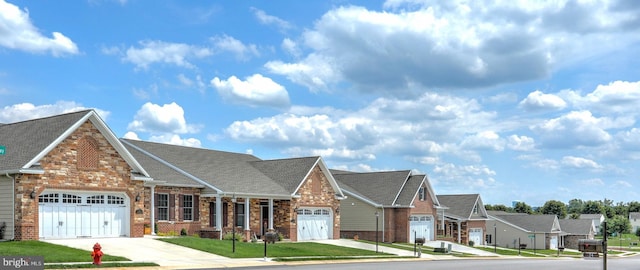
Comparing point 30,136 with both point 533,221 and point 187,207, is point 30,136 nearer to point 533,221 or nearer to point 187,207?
point 187,207

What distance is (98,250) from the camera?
26891mm

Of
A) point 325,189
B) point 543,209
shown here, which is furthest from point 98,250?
point 543,209

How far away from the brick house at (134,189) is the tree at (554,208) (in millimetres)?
111435

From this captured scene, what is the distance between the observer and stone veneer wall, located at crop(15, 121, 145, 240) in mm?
32906

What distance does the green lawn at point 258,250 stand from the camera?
3606 cm

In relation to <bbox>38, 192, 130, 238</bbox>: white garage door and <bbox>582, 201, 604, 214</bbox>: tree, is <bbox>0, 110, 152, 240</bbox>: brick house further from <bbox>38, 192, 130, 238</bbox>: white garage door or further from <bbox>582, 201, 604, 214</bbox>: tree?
<bbox>582, 201, 604, 214</bbox>: tree

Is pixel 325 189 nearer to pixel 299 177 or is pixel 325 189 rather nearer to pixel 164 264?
pixel 299 177

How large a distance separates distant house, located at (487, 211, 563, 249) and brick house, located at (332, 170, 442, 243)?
23.5m

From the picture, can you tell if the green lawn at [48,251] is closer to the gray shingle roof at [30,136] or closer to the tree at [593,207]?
the gray shingle roof at [30,136]

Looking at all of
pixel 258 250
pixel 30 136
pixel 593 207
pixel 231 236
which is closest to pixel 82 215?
pixel 30 136

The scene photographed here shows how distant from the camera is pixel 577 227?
305 feet

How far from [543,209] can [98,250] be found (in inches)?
5564

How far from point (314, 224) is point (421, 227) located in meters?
13.9

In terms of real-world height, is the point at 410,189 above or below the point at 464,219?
above
